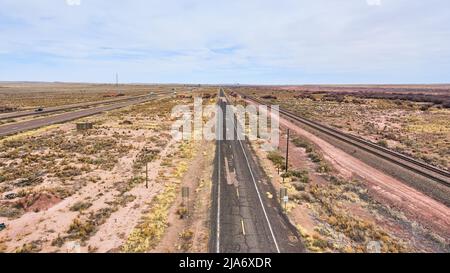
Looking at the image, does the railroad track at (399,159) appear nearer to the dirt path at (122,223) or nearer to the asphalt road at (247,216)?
the asphalt road at (247,216)

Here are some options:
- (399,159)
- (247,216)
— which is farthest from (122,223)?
(399,159)

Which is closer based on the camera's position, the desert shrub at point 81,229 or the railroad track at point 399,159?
the desert shrub at point 81,229

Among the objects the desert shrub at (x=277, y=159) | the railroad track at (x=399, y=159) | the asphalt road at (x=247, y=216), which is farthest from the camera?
the desert shrub at (x=277, y=159)

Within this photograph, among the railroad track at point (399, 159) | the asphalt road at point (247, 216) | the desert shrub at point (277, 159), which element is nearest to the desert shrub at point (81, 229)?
the asphalt road at point (247, 216)

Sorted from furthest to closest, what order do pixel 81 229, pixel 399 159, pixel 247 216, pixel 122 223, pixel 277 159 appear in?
pixel 399 159, pixel 277 159, pixel 247 216, pixel 122 223, pixel 81 229

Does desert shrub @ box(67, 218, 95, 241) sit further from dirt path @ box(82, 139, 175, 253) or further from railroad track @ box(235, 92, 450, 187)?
railroad track @ box(235, 92, 450, 187)

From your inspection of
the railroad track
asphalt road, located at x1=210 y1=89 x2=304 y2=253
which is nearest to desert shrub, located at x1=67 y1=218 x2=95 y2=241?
asphalt road, located at x1=210 y1=89 x2=304 y2=253

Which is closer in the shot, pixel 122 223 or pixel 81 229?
pixel 81 229

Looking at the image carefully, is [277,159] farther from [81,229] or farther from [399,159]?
[81,229]
